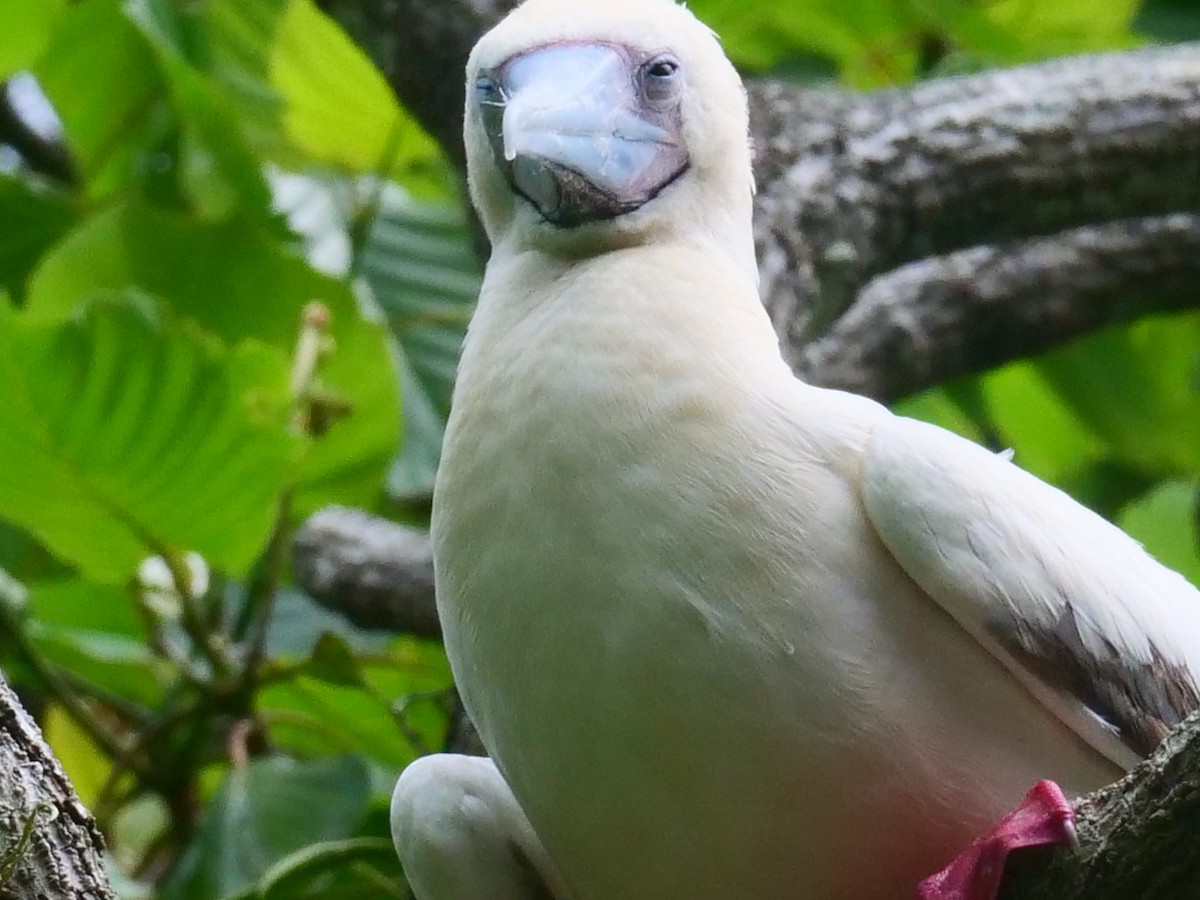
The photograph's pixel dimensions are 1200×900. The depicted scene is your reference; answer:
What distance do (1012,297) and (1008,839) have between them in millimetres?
1578

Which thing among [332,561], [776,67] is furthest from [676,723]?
[776,67]

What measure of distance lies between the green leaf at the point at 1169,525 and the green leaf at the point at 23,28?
1.67 metres

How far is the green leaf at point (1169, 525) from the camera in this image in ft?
8.27

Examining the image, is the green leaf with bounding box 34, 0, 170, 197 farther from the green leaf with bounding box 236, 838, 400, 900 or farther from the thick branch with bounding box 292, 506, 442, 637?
the green leaf with bounding box 236, 838, 400, 900

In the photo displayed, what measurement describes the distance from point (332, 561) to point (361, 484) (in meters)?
0.25

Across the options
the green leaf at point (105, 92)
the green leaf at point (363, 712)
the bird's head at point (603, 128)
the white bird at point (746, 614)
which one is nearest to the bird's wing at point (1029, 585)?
the white bird at point (746, 614)

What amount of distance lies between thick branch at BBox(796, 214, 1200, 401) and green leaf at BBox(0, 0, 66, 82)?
1.11 metres

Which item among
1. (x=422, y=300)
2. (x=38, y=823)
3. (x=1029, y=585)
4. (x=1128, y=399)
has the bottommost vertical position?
(x=1128, y=399)

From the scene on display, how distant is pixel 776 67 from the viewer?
2713 millimetres

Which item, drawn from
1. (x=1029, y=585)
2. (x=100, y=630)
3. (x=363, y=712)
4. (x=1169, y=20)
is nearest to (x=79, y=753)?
(x=100, y=630)

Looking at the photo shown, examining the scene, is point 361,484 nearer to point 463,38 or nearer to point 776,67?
point 463,38

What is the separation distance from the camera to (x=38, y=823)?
40.7 inches

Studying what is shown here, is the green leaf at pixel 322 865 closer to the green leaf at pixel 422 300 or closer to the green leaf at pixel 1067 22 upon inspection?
the green leaf at pixel 422 300

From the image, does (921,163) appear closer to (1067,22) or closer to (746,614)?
(1067,22)
